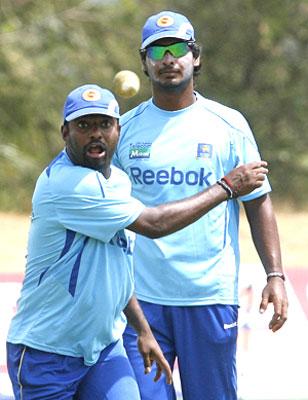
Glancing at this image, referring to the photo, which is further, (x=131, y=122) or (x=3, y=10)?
(x=3, y=10)

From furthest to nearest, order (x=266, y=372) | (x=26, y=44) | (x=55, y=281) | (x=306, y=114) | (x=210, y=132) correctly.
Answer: (x=306, y=114) → (x=26, y=44) → (x=266, y=372) → (x=210, y=132) → (x=55, y=281)

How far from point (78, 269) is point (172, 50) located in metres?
1.43

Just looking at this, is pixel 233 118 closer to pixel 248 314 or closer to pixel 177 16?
pixel 177 16

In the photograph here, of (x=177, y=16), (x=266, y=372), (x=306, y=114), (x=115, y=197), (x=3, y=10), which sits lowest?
(x=266, y=372)

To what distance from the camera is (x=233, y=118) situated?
5.89 m

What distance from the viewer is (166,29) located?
19.3ft

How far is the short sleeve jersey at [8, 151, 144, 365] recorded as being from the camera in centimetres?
491

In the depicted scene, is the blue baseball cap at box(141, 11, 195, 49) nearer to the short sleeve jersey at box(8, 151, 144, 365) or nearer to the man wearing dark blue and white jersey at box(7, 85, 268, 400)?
the man wearing dark blue and white jersey at box(7, 85, 268, 400)

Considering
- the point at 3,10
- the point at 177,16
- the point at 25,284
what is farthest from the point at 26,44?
the point at 25,284

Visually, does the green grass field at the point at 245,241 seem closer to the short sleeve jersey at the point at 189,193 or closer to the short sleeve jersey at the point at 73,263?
the short sleeve jersey at the point at 189,193

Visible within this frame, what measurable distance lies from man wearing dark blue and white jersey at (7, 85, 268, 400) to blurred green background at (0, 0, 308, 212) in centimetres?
1175

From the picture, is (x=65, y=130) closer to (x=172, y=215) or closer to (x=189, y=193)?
(x=172, y=215)

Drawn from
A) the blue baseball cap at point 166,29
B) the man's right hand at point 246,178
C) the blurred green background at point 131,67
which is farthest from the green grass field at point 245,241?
the man's right hand at point 246,178

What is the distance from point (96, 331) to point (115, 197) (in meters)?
0.55
